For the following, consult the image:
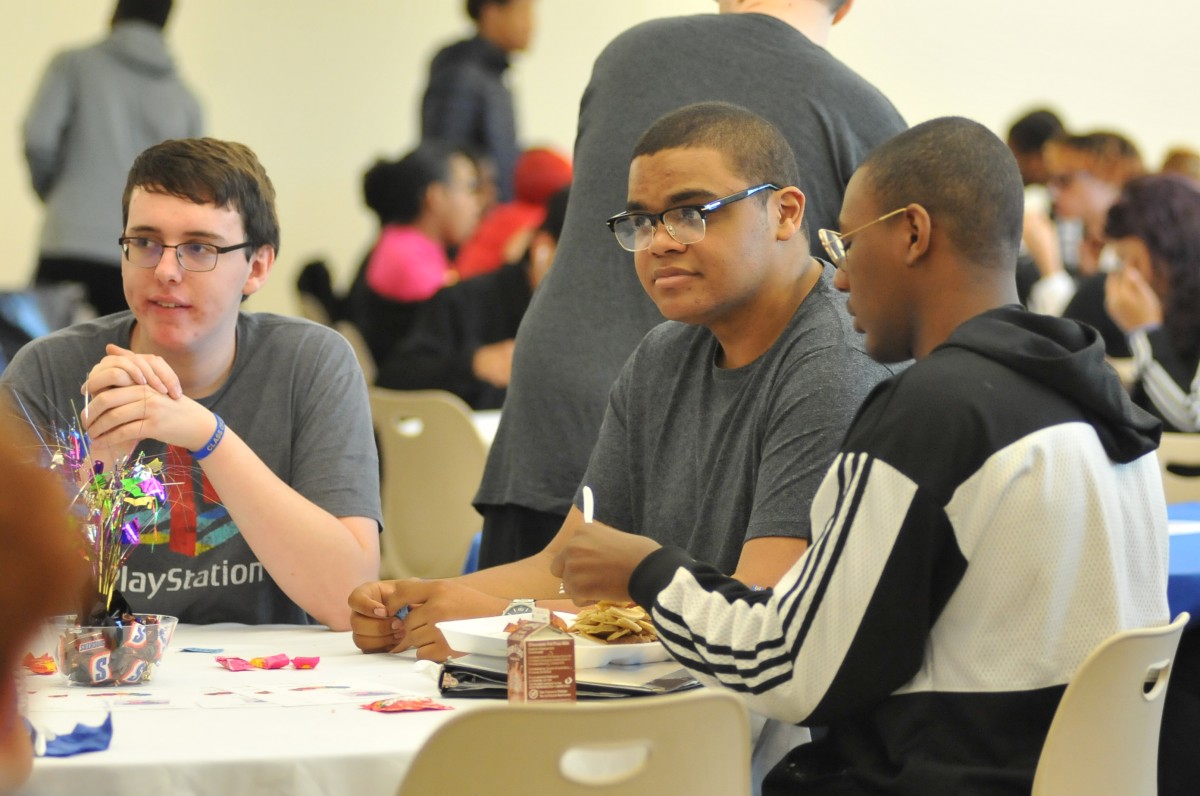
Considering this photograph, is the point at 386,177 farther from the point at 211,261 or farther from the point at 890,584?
the point at 890,584

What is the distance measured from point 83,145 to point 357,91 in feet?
7.22

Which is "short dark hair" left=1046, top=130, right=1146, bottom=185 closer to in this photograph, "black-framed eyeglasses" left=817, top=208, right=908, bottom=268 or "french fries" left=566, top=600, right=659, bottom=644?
"black-framed eyeglasses" left=817, top=208, right=908, bottom=268

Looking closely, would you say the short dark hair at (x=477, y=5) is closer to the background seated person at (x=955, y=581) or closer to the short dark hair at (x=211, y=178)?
the short dark hair at (x=211, y=178)

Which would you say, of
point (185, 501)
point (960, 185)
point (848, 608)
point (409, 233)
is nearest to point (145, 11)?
point (409, 233)

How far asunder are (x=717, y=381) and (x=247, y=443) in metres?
0.75

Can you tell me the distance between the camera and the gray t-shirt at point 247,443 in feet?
6.99

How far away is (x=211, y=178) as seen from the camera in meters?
2.21

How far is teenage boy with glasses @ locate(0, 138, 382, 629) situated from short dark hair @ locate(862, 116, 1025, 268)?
0.98 metres

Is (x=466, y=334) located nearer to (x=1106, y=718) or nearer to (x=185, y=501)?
(x=185, y=501)

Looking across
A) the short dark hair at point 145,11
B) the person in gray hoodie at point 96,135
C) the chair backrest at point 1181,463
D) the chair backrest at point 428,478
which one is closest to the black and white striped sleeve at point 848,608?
the chair backrest at point 1181,463

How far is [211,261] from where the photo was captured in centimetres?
220

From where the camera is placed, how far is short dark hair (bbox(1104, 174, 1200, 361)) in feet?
13.6

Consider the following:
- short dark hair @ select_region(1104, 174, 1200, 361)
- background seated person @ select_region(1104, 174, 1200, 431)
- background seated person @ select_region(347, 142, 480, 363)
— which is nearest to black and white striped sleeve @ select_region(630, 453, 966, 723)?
background seated person @ select_region(1104, 174, 1200, 431)

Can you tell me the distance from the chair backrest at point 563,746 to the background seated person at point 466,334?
3.72 meters
